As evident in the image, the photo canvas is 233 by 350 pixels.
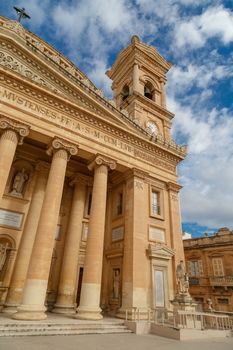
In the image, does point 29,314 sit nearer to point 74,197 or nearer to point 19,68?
point 74,197

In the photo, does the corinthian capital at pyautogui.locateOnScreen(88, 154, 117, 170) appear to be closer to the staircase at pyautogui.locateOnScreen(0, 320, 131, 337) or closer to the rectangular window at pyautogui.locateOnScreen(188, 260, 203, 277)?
the staircase at pyautogui.locateOnScreen(0, 320, 131, 337)

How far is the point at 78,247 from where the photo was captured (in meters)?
15.3

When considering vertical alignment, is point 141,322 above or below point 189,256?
below

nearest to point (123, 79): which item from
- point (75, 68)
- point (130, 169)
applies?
point (75, 68)

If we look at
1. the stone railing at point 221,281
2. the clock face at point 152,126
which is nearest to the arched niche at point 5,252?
the clock face at point 152,126

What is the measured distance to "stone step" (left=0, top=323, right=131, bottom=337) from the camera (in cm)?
816

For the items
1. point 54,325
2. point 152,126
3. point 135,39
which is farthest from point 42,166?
point 135,39

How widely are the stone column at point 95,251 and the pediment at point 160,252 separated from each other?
130 inches

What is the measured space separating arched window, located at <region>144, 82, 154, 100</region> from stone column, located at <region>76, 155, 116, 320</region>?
12.6m

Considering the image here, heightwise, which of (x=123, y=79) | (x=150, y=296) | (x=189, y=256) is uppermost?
(x=123, y=79)

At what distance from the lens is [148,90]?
80.7ft

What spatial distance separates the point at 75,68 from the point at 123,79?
9226mm

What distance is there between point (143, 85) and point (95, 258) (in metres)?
17.6

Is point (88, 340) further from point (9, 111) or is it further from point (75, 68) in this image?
point (75, 68)
